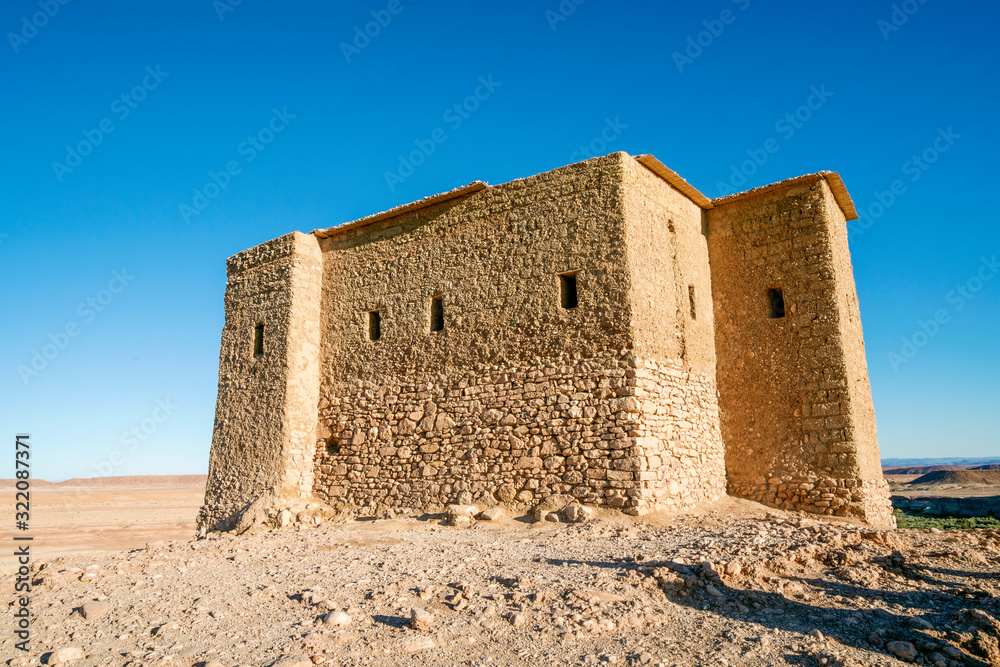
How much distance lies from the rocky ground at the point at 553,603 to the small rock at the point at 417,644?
0.01 metres

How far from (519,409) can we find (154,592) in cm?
580

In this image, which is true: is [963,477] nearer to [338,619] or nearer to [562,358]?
[562,358]

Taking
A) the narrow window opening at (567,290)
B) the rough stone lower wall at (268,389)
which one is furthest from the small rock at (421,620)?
the rough stone lower wall at (268,389)

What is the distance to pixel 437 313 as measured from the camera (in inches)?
484

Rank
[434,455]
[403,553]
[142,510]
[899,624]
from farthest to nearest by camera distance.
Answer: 1. [142,510]
2. [434,455]
3. [403,553]
4. [899,624]

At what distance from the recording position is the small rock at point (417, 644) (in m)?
4.57

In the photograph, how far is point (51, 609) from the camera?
20.4 feet

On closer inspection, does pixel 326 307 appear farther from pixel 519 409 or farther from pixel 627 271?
pixel 627 271

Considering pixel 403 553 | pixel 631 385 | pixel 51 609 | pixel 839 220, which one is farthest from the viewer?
pixel 839 220

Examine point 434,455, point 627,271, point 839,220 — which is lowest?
point 434,455

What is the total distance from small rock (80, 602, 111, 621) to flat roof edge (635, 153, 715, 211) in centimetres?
946

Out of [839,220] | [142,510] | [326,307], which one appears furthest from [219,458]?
[142,510]

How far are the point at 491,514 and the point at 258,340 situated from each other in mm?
6428

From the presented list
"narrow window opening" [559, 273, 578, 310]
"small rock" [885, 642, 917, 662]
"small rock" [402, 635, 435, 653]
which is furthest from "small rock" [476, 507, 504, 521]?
"small rock" [885, 642, 917, 662]
